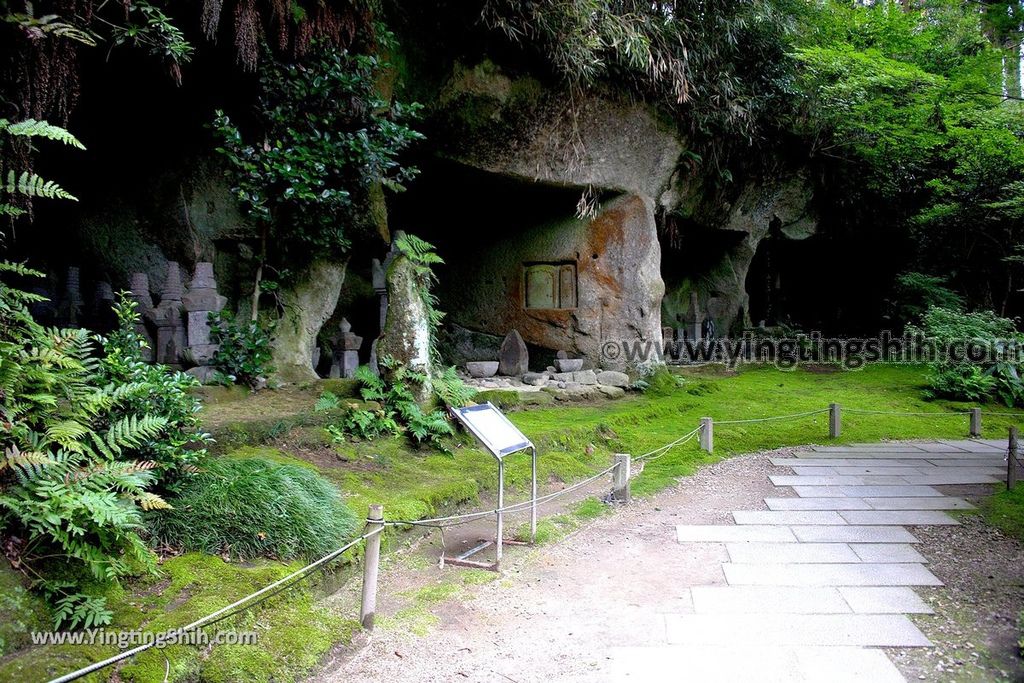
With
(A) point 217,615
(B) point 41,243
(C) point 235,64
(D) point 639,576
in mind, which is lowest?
(D) point 639,576

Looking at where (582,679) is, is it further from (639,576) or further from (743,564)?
(743,564)

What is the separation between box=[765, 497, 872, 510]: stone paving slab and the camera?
6.39 meters

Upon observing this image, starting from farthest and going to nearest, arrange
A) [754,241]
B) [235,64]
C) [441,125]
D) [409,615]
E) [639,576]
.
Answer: [754,241] → [441,125] → [235,64] → [639,576] → [409,615]

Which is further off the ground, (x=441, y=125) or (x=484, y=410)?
(x=441, y=125)

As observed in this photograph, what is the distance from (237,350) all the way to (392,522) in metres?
4.16

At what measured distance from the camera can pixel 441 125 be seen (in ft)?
33.2

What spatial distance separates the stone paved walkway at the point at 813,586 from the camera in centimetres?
346

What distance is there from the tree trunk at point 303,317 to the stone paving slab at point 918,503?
254 inches

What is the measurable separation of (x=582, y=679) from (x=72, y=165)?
7970 millimetres

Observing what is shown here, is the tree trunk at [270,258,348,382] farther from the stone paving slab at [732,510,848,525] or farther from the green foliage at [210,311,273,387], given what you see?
the stone paving slab at [732,510,848,525]

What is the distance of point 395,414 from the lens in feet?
22.4

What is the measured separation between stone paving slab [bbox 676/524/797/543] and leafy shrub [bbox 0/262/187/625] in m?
3.99

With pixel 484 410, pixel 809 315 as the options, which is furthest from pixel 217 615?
pixel 809 315

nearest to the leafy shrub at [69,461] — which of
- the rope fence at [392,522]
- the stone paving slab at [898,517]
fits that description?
the rope fence at [392,522]
